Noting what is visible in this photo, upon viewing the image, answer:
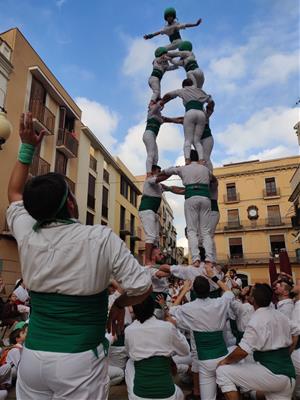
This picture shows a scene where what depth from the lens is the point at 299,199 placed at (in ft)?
84.7

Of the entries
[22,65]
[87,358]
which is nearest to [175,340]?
[87,358]

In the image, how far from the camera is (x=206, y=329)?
13.0 feet

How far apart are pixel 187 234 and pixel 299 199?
75.4ft

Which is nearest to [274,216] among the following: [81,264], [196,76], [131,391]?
[196,76]

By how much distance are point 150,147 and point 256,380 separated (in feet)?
15.9

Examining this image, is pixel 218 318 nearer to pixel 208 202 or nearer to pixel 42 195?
pixel 208 202

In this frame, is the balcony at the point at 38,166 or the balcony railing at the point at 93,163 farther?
the balcony railing at the point at 93,163

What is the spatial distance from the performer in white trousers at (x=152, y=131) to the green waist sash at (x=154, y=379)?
14.4 feet

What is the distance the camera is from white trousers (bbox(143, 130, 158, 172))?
6894 millimetres

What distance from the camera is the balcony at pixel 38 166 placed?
53.2ft

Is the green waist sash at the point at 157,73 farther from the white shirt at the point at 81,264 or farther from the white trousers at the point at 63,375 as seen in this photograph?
the white trousers at the point at 63,375

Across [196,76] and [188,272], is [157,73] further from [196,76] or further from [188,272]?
[188,272]

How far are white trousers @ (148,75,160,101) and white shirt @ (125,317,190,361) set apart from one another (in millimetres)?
5405

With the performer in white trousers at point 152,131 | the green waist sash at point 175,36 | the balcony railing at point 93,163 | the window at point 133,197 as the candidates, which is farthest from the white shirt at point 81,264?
the window at point 133,197
